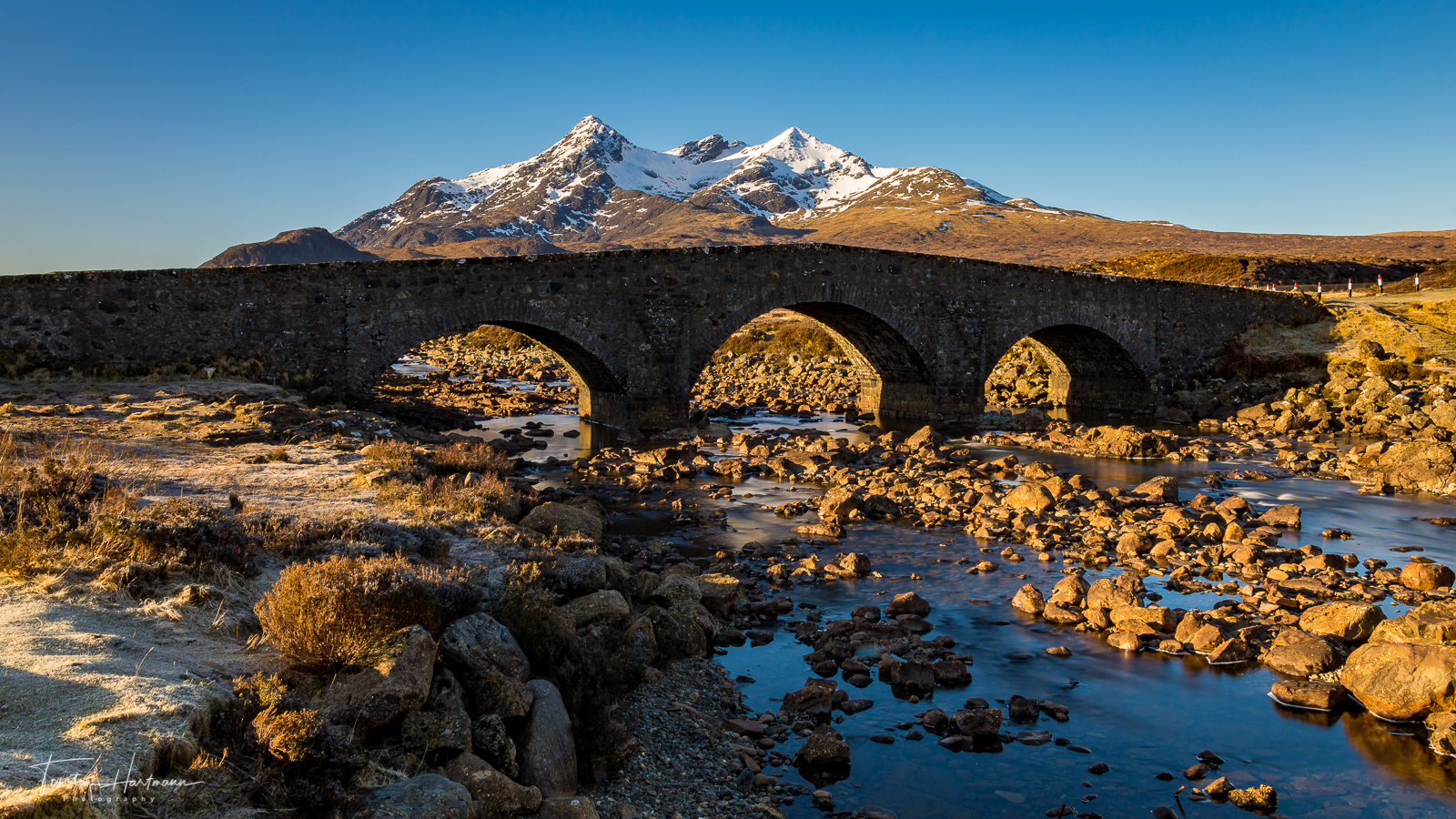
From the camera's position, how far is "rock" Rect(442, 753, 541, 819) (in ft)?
13.3

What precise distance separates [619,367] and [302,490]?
1187cm

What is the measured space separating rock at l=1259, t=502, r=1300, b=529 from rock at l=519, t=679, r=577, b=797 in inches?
445

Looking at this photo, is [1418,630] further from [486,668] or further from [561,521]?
[561,521]

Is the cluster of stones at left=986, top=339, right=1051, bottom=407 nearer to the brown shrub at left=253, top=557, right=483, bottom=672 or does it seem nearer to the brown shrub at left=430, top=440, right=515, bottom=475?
the brown shrub at left=430, top=440, right=515, bottom=475

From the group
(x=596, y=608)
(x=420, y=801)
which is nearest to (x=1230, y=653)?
(x=596, y=608)

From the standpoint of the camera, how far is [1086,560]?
1058cm

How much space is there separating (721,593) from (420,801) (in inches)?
199

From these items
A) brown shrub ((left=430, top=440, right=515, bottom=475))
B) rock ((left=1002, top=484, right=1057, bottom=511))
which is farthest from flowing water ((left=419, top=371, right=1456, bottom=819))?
brown shrub ((left=430, top=440, right=515, bottom=475))

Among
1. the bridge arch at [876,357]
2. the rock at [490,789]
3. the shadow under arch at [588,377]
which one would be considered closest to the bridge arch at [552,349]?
the shadow under arch at [588,377]

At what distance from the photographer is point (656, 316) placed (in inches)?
817

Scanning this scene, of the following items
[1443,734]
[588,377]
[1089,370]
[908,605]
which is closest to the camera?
[1443,734]

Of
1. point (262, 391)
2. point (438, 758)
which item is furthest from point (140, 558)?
point (262, 391)

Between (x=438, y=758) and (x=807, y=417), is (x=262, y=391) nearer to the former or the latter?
(x=438, y=758)

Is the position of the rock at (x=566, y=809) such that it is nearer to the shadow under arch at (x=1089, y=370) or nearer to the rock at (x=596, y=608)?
the rock at (x=596, y=608)
